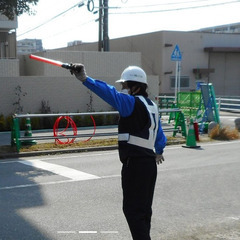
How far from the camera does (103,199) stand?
23.9 ft

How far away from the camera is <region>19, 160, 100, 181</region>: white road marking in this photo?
9073 mm

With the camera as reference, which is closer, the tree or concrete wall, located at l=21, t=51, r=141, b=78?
the tree

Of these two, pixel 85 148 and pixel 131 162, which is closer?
pixel 131 162

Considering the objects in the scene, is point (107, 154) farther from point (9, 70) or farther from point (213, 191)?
point (9, 70)

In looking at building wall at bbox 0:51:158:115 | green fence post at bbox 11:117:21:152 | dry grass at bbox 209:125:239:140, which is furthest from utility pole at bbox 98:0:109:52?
green fence post at bbox 11:117:21:152

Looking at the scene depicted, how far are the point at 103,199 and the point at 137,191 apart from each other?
318 cm

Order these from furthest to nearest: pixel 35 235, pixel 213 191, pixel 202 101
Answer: pixel 202 101 → pixel 213 191 → pixel 35 235

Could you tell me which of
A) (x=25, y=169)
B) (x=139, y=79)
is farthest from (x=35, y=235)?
(x=25, y=169)

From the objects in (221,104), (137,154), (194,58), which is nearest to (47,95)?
(221,104)

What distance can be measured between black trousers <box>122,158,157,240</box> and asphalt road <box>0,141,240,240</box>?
4.24 feet

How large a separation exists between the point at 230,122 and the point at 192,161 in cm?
998

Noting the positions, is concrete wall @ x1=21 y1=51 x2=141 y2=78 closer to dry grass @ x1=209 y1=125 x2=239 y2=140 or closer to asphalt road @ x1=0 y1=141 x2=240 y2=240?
dry grass @ x1=209 y1=125 x2=239 y2=140

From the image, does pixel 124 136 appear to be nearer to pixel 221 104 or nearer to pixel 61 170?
pixel 61 170

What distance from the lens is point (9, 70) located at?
21641mm
